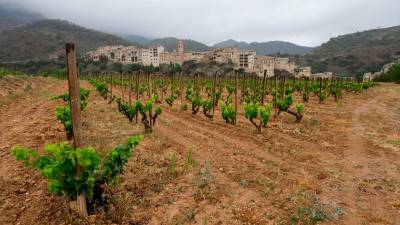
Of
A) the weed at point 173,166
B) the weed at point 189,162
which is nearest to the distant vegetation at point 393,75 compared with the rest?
the weed at point 189,162

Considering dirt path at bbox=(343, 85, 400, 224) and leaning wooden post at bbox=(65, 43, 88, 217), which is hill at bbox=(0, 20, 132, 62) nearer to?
dirt path at bbox=(343, 85, 400, 224)

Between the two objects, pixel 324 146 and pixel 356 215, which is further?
pixel 324 146

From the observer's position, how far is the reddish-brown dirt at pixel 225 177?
16.7ft

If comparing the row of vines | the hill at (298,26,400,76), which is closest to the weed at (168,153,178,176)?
the row of vines

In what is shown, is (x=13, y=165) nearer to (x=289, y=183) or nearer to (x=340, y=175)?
(x=289, y=183)

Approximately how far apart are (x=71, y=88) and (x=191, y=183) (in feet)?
10.0

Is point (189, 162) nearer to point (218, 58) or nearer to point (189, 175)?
point (189, 175)

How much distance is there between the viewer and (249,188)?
6.16m

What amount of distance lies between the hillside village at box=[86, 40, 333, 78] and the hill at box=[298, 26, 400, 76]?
11821 millimetres

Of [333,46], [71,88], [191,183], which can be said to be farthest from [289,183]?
[333,46]

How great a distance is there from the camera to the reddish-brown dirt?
5.09 m

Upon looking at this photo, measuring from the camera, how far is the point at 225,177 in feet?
22.0

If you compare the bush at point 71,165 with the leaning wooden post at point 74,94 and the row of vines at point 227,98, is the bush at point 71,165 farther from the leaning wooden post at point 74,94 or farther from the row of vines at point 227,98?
the row of vines at point 227,98

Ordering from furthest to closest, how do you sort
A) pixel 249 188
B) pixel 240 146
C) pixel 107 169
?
pixel 240 146, pixel 249 188, pixel 107 169
